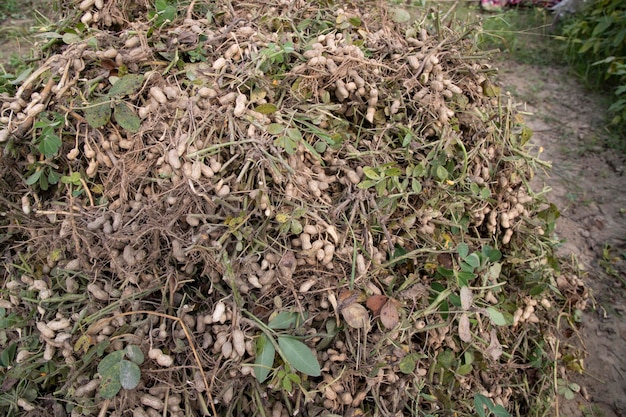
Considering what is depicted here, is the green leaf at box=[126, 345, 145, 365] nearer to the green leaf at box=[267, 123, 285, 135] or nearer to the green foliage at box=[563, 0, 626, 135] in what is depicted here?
the green leaf at box=[267, 123, 285, 135]

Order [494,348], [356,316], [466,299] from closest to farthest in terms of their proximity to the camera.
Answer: [356,316] < [466,299] < [494,348]

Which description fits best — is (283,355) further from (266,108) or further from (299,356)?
(266,108)

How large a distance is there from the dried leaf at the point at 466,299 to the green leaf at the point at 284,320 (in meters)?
0.53

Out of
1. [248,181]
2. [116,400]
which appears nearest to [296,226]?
[248,181]

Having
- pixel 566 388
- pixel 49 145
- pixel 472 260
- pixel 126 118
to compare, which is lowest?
pixel 566 388

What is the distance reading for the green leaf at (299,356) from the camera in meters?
1.32

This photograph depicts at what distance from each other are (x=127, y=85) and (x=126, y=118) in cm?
11

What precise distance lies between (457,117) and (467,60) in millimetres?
244

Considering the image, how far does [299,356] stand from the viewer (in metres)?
1.33

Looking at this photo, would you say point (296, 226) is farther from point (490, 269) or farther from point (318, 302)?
point (490, 269)

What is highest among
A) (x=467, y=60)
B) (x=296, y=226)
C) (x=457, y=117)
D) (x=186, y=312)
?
(x=467, y=60)

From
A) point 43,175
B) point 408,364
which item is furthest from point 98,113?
point 408,364

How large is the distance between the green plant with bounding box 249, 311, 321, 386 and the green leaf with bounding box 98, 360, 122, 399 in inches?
14.6

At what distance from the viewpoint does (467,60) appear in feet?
6.10
